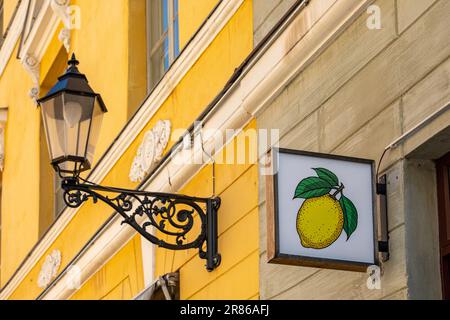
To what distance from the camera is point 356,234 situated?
6801 mm

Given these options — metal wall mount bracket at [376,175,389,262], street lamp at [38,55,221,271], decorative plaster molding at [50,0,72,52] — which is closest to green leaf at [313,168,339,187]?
metal wall mount bracket at [376,175,389,262]

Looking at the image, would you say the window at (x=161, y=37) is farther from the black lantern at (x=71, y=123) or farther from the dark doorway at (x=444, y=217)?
the dark doorway at (x=444, y=217)

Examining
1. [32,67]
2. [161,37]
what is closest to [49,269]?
[32,67]

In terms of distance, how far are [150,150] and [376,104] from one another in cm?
379

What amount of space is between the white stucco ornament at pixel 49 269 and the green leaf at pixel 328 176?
22.6 feet

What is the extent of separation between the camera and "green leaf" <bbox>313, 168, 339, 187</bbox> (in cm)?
678

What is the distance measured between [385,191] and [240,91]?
6.84ft

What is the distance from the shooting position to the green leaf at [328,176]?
22.2 feet

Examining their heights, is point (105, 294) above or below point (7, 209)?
below

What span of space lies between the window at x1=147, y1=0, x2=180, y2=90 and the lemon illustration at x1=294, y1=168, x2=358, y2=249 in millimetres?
4514

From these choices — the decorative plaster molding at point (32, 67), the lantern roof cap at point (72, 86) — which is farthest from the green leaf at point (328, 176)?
the decorative plaster molding at point (32, 67)

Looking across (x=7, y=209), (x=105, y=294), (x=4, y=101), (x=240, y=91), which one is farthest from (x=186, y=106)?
(x=4, y=101)
